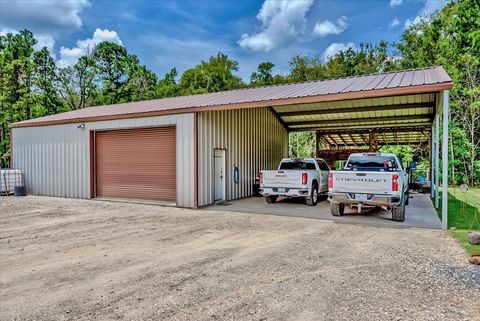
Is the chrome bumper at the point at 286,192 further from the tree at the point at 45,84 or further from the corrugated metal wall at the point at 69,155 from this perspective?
the tree at the point at 45,84

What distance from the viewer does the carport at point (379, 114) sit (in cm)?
924

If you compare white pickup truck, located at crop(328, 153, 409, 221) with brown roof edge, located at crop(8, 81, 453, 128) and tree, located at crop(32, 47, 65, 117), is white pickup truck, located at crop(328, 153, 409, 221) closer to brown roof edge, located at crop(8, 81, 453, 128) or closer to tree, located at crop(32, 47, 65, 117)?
brown roof edge, located at crop(8, 81, 453, 128)

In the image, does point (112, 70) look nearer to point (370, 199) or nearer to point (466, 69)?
point (466, 69)

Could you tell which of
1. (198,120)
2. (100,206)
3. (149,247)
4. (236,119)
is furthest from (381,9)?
(149,247)

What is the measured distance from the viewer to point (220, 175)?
1309cm

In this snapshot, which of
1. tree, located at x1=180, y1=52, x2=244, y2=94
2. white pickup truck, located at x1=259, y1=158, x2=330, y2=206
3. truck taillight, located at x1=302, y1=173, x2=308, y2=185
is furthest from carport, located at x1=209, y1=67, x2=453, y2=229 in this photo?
tree, located at x1=180, y1=52, x2=244, y2=94

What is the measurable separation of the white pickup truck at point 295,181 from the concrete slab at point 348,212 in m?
0.43

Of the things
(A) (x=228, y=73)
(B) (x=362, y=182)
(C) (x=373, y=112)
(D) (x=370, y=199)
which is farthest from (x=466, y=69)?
(A) (x=228, y=73)

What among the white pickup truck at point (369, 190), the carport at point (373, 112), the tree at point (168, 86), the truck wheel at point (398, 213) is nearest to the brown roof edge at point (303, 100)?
the carport at point (373, 112)

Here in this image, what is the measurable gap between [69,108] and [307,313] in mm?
36411

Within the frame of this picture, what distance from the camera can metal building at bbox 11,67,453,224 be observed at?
446 inches

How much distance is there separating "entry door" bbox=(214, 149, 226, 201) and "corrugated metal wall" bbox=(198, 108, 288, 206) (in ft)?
0.81

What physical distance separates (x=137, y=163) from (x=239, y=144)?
4.24m

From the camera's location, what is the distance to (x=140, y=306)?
3.66 metres
